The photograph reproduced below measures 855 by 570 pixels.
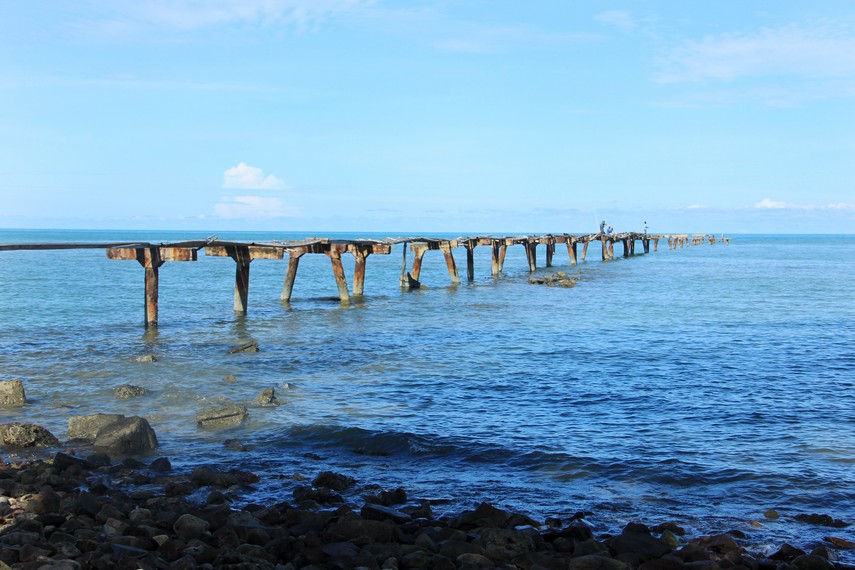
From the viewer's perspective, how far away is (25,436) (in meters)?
9.11

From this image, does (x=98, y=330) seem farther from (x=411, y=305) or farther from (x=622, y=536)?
(x=622, y=536)

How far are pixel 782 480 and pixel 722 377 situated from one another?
5.94m

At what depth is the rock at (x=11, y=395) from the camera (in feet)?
37.2

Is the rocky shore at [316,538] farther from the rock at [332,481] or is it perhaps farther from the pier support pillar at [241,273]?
the pier support pillar at [241,273]

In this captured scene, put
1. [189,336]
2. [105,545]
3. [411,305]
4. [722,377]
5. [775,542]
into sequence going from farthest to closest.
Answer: [411,305], [189,336], [722,377], [775,542], [105,545]

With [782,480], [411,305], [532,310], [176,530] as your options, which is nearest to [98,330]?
[411,305]

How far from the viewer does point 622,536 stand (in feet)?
19.4

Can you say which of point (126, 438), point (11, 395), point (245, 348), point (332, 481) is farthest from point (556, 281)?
point (332, 481)

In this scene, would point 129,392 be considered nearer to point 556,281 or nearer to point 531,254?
point 556,281

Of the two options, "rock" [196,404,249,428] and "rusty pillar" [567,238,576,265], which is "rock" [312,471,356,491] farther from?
"rusty pillar" [567,238,576,265]

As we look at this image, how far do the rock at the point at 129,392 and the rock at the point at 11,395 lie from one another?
1.31m

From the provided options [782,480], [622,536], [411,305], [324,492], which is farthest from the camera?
[411,305]

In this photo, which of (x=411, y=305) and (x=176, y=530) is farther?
(x=411, y=305)

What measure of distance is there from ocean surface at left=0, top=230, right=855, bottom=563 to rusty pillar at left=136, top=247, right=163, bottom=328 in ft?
1.72
